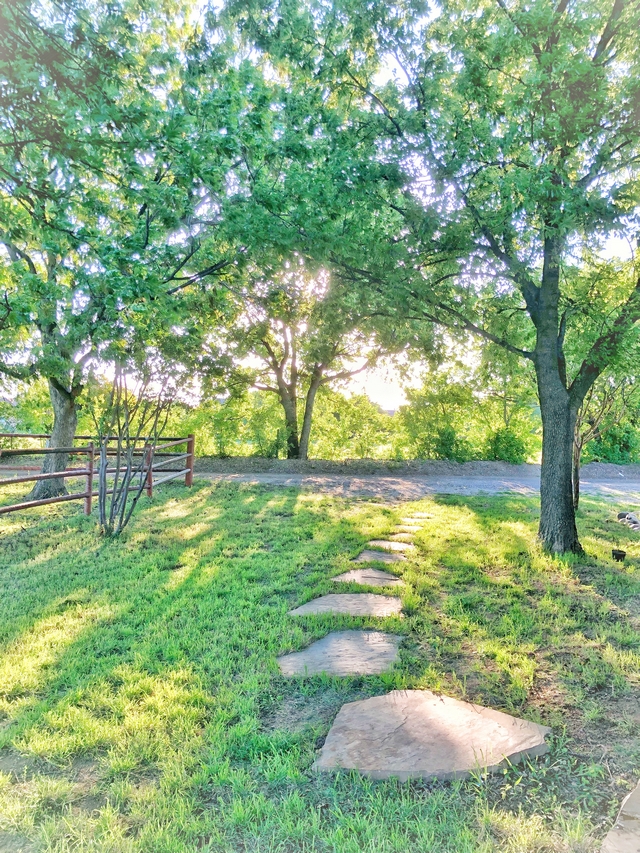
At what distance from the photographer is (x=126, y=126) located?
8.75 feet

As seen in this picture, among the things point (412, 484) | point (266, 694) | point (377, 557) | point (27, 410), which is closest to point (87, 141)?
point (266, 694)

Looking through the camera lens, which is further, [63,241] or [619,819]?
[63,241]

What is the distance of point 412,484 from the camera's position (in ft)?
36.3

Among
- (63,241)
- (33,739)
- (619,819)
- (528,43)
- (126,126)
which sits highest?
(528,43)

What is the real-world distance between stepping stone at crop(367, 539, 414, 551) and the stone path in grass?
246 centimetres

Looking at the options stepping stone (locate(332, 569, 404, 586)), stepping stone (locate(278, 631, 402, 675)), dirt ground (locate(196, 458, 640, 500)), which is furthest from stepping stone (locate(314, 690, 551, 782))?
dirt ground (locate(196, 458, 640, 500))

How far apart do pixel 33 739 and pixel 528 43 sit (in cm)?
566

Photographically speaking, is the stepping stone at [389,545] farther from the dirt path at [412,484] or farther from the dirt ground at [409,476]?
the dirt ground at [409,476]

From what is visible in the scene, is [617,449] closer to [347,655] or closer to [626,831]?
[347,655]

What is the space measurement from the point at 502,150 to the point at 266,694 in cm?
435

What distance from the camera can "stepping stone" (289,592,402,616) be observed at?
344 cm

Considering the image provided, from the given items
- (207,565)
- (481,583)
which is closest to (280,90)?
Result: (207,565)

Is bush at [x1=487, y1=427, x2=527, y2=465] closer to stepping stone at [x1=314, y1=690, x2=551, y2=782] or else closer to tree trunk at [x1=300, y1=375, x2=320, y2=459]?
tree trunk at [x1=300, y1=375, x2=320, y2=459]

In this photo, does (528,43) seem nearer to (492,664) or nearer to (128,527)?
(492,664)
